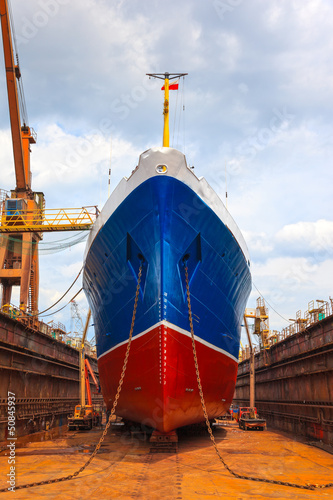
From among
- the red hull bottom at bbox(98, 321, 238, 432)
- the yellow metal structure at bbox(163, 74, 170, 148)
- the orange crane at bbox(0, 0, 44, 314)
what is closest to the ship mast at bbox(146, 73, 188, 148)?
the yellow metal structure at bbox(163, 74, 170, 148)

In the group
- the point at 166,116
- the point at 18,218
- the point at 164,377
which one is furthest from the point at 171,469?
the point at 18,218

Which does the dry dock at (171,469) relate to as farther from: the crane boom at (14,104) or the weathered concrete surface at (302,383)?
the crane boom at (14,104)

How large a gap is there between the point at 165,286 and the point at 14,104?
64.8 ft

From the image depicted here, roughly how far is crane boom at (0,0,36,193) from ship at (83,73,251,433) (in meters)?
15.3

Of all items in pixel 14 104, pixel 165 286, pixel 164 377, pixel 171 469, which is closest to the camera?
pixel 171 469

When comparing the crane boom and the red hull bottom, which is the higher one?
the crane boom

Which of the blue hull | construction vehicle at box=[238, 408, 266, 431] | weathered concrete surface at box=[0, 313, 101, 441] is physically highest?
the blue hull

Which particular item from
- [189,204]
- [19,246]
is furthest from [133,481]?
[19,246]

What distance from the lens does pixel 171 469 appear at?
26.2 ft

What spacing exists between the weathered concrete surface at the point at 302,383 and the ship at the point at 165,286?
398 cm

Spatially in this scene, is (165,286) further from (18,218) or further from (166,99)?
(18,218)

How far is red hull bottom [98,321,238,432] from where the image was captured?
356 inches

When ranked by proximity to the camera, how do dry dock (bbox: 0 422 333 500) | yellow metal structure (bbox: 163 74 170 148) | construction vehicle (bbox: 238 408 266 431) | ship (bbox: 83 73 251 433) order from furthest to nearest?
construction vehicle (bbox: 238 408 266 431)
yellow metal structure (bbox: 163 74 170 148)
ship (bbox: 83 73 251 433)
dry dock (bbox: 0 422 333 500)

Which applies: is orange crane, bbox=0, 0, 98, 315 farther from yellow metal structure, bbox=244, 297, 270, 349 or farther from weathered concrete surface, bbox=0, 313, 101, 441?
yellow metal structure, bbox=244, 297, 270, 349
